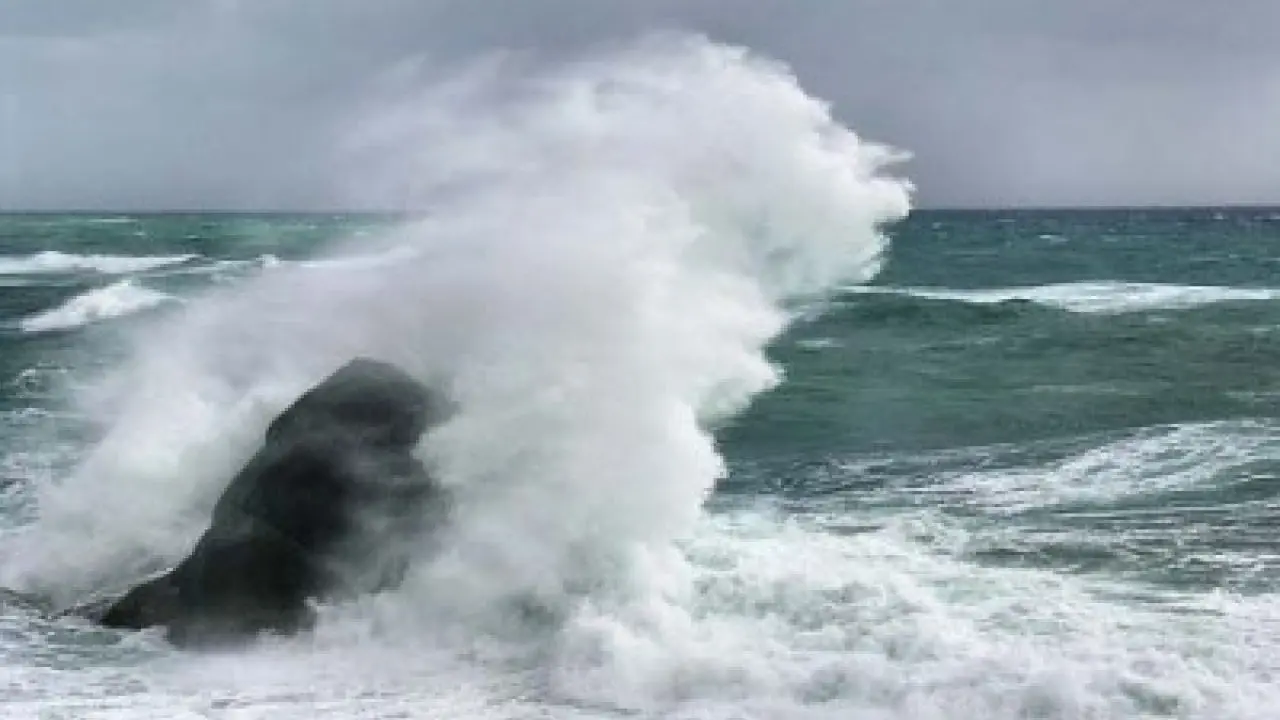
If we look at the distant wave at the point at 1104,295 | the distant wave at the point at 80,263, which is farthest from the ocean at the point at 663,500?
the distant wave at the point at 80,263

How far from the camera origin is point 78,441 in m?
18.7

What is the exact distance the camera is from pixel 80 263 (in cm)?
6153

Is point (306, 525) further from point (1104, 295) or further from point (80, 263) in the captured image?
point (80, 263)

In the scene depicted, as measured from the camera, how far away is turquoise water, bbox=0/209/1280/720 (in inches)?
377

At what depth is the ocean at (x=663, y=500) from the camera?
980 centimetres

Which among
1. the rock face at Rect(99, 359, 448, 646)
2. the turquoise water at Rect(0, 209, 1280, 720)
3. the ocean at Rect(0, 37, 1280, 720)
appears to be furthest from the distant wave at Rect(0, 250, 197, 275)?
the rock face at Rect(99, 359, 448, 646)

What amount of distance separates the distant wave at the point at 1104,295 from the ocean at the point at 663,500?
53.2ft

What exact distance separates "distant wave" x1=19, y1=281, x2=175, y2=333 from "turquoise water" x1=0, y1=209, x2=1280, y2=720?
5.83 meters

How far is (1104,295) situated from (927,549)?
31.6m

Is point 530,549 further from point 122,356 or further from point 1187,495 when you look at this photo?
point 122,356

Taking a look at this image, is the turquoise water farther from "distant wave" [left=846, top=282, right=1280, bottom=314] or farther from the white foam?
"distant wave" [left=846, top=282, right=1280, bottom=314]

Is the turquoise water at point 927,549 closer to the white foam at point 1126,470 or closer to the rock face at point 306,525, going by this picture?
the white foam at point 1126,470

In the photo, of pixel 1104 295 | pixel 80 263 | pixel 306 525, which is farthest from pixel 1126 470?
pixel 80 263

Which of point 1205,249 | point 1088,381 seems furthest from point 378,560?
point 1205,249
